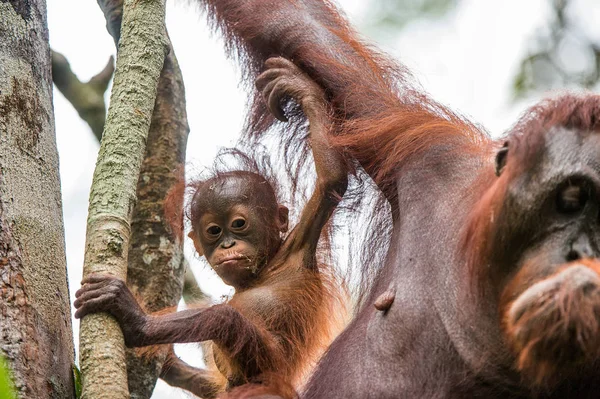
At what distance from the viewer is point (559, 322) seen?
9.11ft

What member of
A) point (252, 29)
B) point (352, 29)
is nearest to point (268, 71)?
point (252, 29)

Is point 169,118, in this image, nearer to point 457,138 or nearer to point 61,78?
point 61,78

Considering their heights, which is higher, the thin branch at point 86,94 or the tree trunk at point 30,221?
the thin branch at point 86,94

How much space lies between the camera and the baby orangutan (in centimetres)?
413

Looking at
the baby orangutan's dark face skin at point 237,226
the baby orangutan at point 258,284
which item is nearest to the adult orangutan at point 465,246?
the baby orangutan at point 258,284

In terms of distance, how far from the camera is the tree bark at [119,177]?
10.4ft

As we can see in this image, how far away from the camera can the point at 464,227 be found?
346 centimetres

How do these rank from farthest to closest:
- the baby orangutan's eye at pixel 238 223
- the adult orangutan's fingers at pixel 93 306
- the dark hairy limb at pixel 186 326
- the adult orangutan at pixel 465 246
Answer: the baby orangutan's eye at pixel 238 223, the dark hairy limb at pixel 186 326, the adult orangutan's fingers at pixel 93 306, the adult orangutan at pixel 465 246

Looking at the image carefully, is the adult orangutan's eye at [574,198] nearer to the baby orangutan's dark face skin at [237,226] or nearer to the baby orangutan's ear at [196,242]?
the baby orangutan's dark face skin at [237,226]

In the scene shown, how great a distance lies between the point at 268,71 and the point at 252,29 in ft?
1.55

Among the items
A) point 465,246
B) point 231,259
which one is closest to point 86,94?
point 231,259

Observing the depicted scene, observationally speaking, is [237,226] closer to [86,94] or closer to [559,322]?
[86,94]

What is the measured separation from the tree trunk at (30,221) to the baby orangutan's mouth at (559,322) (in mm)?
1552

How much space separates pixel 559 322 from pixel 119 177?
1759mm
